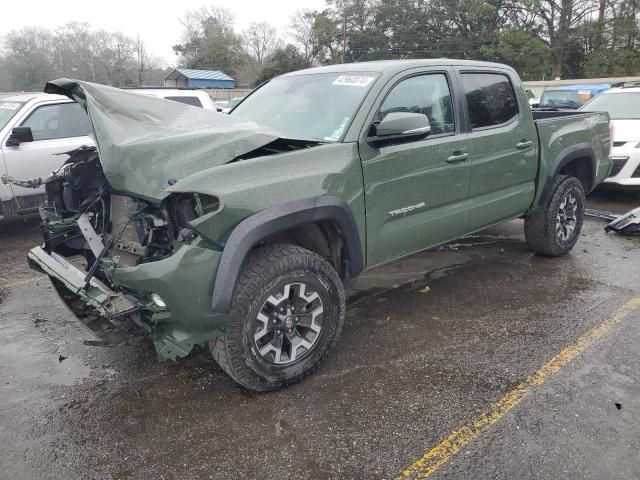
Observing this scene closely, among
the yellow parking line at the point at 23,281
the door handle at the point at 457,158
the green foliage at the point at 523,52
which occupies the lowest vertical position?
the yellow parking line at the point at 23,281

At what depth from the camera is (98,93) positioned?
10.2ft

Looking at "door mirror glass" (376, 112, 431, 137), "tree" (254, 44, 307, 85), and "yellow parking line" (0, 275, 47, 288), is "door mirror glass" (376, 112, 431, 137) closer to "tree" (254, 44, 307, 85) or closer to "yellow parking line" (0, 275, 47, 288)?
"yellow parking line" (0, 275, 47, 288)

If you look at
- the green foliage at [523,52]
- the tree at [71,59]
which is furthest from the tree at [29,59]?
the green foliage at [523,52]

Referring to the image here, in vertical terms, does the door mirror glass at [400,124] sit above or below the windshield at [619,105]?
above

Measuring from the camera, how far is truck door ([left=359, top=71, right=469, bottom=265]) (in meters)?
3.40

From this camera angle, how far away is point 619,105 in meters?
8.82

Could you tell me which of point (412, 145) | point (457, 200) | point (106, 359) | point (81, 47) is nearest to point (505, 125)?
point (457, 200)

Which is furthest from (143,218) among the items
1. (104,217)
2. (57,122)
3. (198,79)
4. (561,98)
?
(198,79)

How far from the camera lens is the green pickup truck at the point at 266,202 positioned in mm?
2684

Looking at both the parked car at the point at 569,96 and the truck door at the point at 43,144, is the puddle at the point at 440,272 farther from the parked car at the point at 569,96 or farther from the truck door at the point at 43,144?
the parked car at the point at 569,96

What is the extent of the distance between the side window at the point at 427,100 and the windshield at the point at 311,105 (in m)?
0.21

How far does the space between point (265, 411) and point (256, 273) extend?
0.80m

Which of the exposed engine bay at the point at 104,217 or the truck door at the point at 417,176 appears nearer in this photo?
the exposed engine bay at the point at 104,217

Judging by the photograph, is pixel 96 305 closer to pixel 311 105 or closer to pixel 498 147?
pixel 311 105
